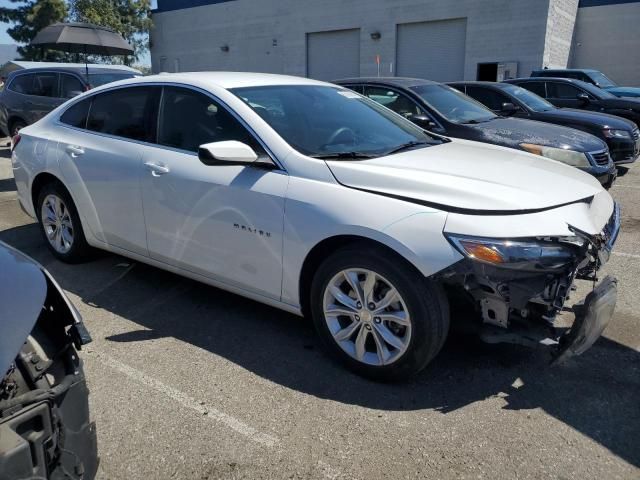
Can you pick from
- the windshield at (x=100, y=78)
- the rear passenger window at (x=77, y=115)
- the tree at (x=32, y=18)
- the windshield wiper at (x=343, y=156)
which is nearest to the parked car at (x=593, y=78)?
the windshield at (x=100, y=78)

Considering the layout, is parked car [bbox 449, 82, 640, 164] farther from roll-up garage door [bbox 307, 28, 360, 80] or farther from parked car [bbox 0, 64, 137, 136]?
roll-up garage door [bbox 307, 28, 360, 80]

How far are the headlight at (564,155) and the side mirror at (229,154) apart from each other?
14.3ft

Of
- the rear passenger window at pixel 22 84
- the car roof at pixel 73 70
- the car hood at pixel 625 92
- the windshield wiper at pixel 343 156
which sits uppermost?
the car roof at pixel 73 70

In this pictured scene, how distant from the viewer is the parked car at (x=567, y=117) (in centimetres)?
892

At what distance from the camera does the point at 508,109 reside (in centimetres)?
874

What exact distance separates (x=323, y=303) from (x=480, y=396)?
38.9 inches

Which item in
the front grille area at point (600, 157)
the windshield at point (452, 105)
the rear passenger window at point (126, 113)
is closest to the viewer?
the rear passenger window at point (126, 113)

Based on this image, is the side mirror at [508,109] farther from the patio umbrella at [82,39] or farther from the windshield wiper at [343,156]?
the patio umbrella at [82,39]

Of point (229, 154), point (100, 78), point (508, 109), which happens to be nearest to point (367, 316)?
point (229, 154)

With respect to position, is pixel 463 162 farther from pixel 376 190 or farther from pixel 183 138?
pixel 183 138

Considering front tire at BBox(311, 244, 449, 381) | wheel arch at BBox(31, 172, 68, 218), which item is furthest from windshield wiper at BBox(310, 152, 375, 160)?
wheel arch at BBox(31, 172, 68, 218)

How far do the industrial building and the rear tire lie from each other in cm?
2091

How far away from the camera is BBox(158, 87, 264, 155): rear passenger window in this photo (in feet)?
11.7

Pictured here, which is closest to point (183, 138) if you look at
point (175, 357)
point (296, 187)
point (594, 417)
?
point (296, 187)
